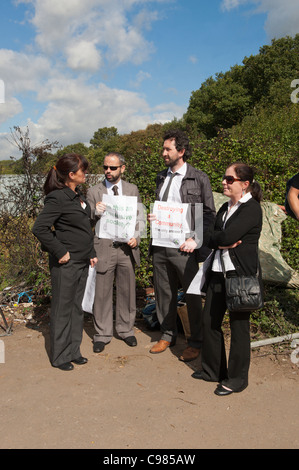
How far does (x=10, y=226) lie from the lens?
23.3ft

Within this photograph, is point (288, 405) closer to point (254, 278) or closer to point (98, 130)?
point (254, 278)

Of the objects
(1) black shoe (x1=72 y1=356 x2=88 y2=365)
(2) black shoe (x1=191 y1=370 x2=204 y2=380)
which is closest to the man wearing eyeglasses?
(1) black shoe (x1=72 y1=356 x2=88 y2=365)

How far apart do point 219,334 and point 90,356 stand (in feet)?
5.40

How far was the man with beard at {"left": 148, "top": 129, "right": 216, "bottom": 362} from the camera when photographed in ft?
14.3

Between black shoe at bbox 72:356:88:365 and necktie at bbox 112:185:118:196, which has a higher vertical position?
necktie at bbox 112:185:118:196

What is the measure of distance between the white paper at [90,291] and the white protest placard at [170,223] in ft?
2.88

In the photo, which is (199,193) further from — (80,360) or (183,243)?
(80,360)

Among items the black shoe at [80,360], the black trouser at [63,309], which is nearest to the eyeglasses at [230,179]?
the black trouser at [63,309]

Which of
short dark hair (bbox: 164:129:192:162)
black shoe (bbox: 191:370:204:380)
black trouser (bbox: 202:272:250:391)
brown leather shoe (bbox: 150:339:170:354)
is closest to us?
black trouser (bbox: 202:272:250:391)

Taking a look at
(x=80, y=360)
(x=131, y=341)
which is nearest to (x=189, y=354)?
(x=131, y=341)

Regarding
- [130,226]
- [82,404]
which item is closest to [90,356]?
[82,404]

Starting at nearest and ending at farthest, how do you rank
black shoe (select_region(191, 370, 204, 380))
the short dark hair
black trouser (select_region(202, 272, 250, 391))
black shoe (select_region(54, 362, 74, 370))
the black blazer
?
the black blazer → black trouser (select_region(202, 272, 250, 391)) → black shoe (select_region(191, 370, 204, 380)) → black shoe (select_region(54, 362, 74, 370)) → the short dark hair

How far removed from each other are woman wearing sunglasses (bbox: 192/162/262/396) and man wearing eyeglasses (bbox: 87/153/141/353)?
133 centimetres

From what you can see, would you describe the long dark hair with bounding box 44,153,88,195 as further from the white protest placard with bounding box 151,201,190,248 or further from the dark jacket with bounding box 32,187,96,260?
the white protest placard with bounding box 151,201,190,248
